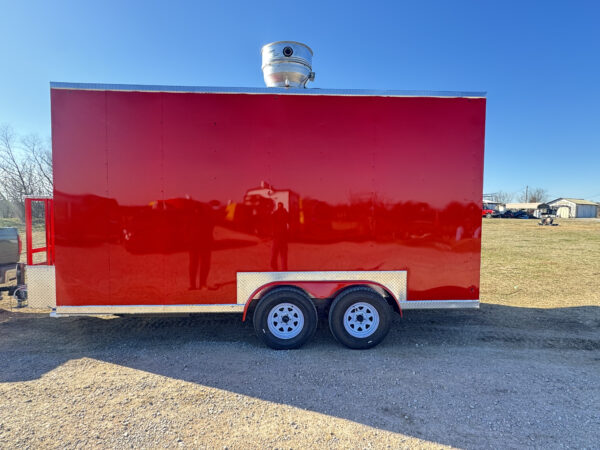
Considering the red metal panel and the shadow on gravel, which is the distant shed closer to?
the shadow on gravel

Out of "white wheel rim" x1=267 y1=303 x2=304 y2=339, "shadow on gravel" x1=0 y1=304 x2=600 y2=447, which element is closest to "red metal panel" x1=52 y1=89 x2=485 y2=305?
"white wheel rim" x1=267 y1=303 x2=304 y2=339

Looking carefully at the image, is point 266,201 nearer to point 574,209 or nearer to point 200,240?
point 200,240

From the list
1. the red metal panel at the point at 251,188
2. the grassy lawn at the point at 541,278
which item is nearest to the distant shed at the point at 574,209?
the grassy lawn at the point at 541,278

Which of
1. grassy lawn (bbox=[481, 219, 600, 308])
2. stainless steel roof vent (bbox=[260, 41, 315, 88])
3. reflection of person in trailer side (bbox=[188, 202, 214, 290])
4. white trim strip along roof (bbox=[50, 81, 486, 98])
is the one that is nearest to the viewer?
white trim strip along roof (bbox=[50, 81, 486, 98])

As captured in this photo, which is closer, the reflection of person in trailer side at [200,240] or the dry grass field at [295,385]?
the dry grass field at [295,385]

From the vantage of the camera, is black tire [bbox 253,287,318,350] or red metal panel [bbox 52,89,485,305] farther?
black tire [bbox 253,287,318,350]

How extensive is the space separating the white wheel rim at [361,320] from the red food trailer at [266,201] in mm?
19

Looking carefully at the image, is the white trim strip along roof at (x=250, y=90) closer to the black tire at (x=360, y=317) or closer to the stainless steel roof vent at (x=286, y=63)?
the stainless steel roof vent at (x=286, y=63)

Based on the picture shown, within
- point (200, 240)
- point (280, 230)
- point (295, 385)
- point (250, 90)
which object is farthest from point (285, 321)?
point (250, 90)

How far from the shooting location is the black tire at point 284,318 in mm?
4105

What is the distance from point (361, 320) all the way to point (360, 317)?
46 mm

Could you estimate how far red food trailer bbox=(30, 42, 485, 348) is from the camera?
13.1ft

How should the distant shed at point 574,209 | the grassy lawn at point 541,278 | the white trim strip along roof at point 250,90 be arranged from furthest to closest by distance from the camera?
the distant shed at point 574,209, the grassy lawn at point 541,278, the white trim strip along roof at point 250,90

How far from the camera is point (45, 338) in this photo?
459 centimetres
